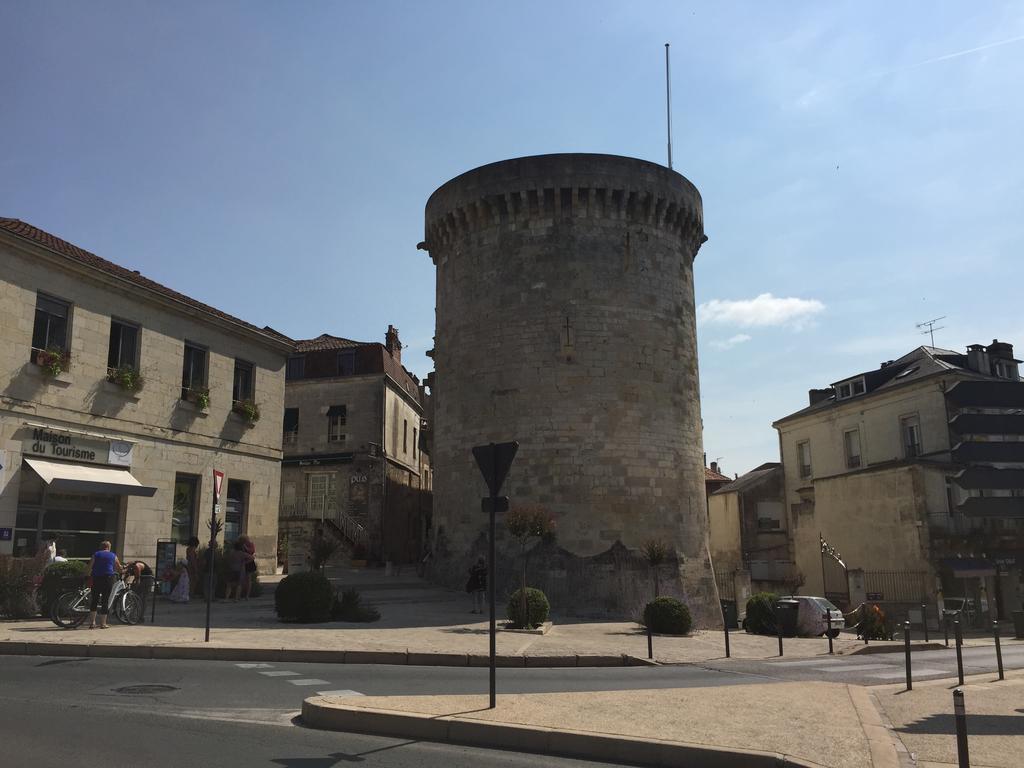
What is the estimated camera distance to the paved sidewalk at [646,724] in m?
6.02

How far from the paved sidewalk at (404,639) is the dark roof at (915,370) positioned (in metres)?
18.7

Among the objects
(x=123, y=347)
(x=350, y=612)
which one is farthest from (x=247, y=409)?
(x=350, y=612)

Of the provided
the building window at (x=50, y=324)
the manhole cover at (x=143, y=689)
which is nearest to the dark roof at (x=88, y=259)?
the building window at (x=50, y=324)

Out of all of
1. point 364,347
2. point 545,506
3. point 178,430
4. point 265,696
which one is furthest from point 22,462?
point 364,347

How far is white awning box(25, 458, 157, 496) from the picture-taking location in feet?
54.1

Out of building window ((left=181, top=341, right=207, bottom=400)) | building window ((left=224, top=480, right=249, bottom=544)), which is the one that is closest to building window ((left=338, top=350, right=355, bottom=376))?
building window ((left=224, top=480, right=249, bottom=544))

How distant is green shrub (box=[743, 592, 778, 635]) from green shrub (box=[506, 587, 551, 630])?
265 inches

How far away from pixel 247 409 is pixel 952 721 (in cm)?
1908

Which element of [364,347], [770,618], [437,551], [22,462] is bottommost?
[770,618]

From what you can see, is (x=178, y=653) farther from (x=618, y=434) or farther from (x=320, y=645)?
(x=618, y=434)

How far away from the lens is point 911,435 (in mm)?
33375

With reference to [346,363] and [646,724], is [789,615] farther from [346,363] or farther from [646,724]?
[346,363]

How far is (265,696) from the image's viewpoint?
8531mm

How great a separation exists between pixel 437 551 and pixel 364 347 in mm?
14602
